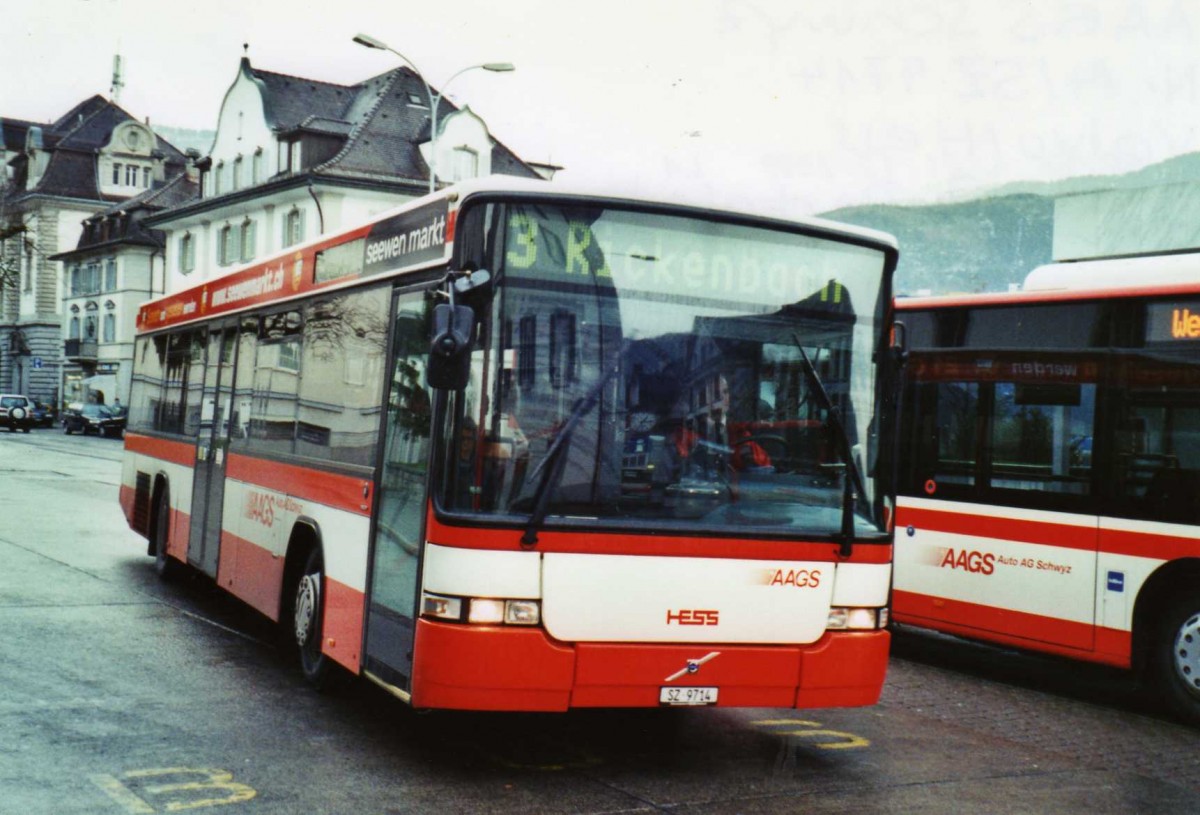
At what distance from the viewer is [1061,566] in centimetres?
1030

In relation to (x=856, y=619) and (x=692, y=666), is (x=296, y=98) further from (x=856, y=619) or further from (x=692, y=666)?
(x=692, y=666)

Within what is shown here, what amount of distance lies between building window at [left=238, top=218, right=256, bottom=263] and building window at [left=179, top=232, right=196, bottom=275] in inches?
236

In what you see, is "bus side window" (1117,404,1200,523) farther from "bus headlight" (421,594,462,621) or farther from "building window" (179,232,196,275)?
A: "building window" (179,232,196,275)

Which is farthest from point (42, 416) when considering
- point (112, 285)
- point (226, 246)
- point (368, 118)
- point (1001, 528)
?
point (1001, 528)

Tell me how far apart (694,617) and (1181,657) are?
416 cm

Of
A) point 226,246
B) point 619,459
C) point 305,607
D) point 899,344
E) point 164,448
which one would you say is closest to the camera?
point 619,459

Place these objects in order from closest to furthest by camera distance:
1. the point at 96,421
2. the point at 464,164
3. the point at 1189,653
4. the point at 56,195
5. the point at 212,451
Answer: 1. the point at 1189,653
2. the point at 212,451
3. the point at 464,164
4. the point at 96,421
5. the point at 56,195

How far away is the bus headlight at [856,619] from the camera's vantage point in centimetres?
736

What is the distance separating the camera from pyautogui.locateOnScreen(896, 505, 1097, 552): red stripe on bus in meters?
10.2

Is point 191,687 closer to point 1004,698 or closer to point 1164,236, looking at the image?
point 1004,698

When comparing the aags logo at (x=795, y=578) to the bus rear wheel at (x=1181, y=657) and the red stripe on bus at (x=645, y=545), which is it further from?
the bus rear wheel at (x=1181, y=657)

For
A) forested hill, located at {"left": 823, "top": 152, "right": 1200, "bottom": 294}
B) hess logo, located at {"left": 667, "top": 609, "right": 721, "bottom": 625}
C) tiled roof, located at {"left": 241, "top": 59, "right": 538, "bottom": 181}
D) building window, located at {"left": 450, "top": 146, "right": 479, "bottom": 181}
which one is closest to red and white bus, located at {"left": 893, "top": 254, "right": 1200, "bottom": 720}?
hess logo, located at {"left": 667, "top": 609, "right": 721, "bottom": 625}

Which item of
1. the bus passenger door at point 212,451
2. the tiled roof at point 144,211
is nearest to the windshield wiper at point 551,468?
the bus passenger door at point 212,451

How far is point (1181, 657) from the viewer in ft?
31.4
